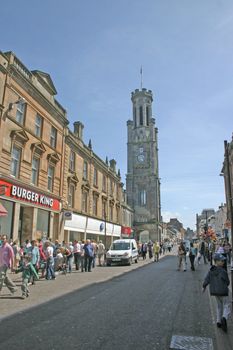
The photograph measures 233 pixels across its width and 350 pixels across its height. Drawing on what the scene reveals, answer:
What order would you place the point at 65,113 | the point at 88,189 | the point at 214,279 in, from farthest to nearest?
the point at 88,189 → the point at 65,113 → the point at 214,279

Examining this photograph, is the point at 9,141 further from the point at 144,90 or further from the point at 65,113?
the point at 144,90

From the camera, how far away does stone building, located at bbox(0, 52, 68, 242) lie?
16.8 metres

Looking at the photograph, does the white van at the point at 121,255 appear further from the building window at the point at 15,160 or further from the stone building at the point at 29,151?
the building window at the point at 15,160

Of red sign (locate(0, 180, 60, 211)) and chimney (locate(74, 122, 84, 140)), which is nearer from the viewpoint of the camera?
red sign (locate(0, 180, 60, 211))

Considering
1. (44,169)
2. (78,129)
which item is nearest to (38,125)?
(44,169)

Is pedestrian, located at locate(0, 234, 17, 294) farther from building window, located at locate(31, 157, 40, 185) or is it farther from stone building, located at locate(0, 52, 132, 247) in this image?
building window, located at locate(31, 157, 40, 185)

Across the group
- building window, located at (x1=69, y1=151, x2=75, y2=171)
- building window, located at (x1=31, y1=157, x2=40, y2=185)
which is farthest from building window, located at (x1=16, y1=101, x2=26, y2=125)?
building window, located at (x1=69, y1=151, x2=75, y2=171)

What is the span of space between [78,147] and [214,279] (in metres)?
23.4

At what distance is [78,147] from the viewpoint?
28156 mm

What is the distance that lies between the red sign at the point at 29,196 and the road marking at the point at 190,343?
43.8ft

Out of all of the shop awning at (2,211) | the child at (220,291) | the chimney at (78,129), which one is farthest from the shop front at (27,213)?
the child at (220,291)

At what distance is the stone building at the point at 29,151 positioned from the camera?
16828 millimetres

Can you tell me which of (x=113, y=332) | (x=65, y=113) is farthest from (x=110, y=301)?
(x=65, y=113)

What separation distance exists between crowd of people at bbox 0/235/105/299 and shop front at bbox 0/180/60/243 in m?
1.69
